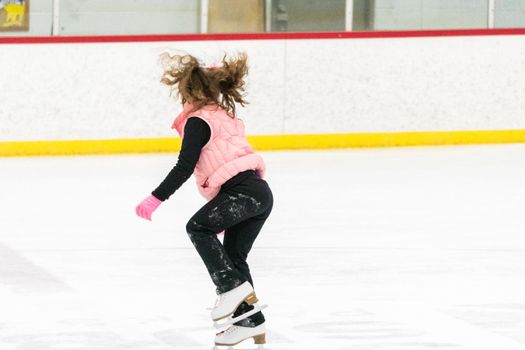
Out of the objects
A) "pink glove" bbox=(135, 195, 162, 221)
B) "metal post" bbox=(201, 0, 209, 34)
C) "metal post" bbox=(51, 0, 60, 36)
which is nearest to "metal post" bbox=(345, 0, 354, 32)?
"metal post" bbox=(201, 0, 209, 34)

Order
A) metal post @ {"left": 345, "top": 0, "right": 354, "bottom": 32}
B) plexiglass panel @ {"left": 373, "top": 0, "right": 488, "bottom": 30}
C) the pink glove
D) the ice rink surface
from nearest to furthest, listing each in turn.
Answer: the pink glove < the ice rink surface < metal post @ {"left": 345, "top": 0, "right": 354, "bottom": 32} < plexiglass panel @ {"left": 373, "top": 0, "right": 488, "bottom": 30}

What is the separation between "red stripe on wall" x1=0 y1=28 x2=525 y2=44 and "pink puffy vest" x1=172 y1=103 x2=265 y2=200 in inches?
286

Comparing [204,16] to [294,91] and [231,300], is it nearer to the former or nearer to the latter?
[294,91]

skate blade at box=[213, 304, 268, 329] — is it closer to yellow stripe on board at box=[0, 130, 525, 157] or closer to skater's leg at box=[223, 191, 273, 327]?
skater's leg at box=[223, 191, 273, 327]

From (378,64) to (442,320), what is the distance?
7420mm

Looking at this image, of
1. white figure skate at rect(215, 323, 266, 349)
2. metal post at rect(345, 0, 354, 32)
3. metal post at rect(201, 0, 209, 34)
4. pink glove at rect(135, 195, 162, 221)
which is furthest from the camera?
metal post at rect(345, 0, 354, 32)

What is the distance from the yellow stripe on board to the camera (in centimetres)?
1170

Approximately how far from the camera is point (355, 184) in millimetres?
10117

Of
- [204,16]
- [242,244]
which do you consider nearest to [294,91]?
[204,16]

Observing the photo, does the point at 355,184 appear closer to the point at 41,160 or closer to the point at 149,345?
the point at 41,160

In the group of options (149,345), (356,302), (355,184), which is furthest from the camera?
(355,184)

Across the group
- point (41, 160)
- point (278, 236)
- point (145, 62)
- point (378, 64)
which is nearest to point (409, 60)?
point (378, 64)

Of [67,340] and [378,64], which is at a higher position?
[378,64]

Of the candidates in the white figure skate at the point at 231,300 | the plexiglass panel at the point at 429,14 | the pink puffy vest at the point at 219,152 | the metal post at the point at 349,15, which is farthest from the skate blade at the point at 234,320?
the plexiglass panel at the point at 429,14
